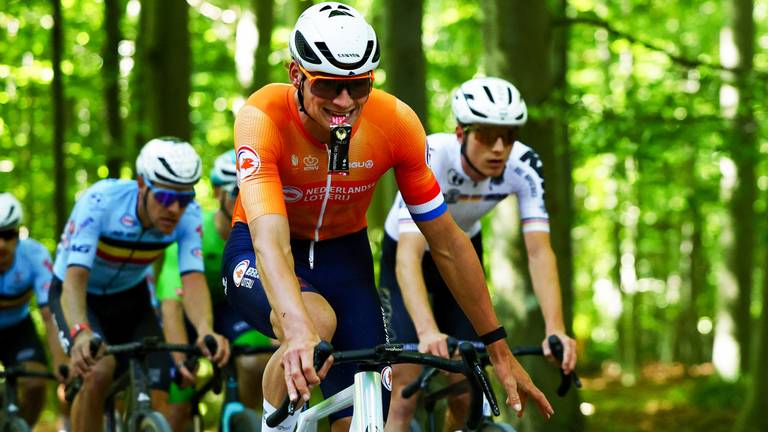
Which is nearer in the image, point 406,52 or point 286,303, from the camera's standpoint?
point 286,303

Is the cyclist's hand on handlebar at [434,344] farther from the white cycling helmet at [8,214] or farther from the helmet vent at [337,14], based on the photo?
the white cycling helmet at [8,214]

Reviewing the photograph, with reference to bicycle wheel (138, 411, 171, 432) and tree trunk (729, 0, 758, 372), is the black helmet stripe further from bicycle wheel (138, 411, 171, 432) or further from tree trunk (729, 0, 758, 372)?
tree trunk (729, 0, 758, 372)

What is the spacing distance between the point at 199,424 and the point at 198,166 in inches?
67.2

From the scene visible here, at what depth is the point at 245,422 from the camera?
6.05 m

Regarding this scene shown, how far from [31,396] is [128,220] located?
209cm

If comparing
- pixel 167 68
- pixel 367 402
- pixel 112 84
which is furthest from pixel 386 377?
pixel 112 84

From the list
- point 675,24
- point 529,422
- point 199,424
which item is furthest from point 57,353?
point 675,24

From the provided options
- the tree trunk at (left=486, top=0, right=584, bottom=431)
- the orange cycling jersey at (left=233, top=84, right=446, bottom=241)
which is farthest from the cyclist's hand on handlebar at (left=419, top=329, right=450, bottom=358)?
the tree trunk at (left=486, top=0, right=584, bottom=431)

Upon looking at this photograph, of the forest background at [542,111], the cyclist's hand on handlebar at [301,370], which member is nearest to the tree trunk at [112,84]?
the forest background at [542,111]

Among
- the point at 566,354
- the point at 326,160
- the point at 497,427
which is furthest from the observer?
the point at 566,354

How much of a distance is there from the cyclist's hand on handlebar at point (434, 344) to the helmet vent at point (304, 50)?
1771 mm

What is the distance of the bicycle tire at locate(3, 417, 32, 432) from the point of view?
7.41m

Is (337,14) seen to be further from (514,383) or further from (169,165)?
(169,165)

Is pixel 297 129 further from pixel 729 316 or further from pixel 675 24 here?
pixel 675 24
